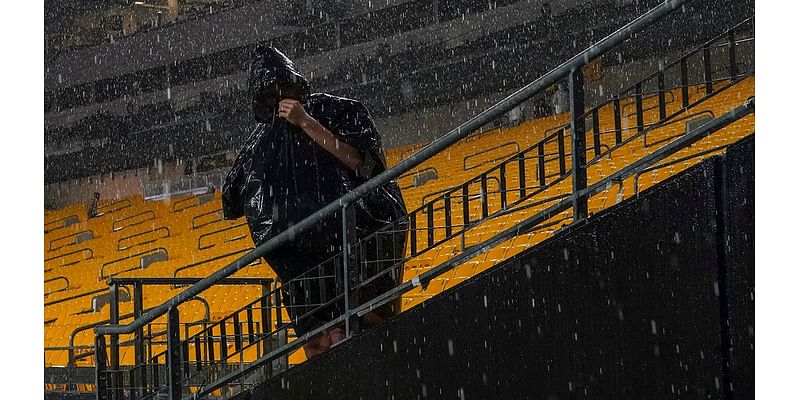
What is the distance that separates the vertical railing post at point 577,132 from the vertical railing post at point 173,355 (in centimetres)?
146

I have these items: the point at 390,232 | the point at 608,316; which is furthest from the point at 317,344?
the point at 608,316

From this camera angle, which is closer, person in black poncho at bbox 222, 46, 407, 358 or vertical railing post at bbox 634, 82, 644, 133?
vertical railing post at bbox 634, 82, 644, 133

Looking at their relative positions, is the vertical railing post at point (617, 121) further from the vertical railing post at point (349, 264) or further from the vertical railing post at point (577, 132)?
the vertical railing post at point (349, 264)

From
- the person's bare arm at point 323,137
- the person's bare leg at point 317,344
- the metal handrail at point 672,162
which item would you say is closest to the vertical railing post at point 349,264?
the person's bare leg at point 317,344

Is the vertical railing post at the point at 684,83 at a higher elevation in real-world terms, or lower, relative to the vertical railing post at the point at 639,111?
higher

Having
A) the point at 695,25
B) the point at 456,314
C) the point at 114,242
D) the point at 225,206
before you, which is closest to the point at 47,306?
the point at 114,242

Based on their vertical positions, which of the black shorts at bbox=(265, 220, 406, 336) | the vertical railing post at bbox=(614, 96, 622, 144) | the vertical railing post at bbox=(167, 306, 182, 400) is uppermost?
the vertical railing post at bbox=(614, 96, 622, 144)

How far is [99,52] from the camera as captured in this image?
15.5 feet

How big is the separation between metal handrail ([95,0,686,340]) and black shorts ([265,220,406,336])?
0.08 metres

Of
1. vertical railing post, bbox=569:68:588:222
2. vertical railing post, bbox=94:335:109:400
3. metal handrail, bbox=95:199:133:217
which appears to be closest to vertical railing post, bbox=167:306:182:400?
vertical railing post, bbox=94:335:109:400

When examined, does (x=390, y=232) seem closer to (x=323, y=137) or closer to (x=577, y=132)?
(x=323, y=137)

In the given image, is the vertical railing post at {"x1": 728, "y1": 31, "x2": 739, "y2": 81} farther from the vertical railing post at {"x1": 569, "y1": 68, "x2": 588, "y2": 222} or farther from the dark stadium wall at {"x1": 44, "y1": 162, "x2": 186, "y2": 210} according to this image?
the dark stadium wall at {"x1": 44, "y1": 162, "x2": 186, "y2": 210}

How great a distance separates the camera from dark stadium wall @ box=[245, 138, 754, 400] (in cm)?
270

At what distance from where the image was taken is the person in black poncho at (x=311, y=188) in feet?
11.3
